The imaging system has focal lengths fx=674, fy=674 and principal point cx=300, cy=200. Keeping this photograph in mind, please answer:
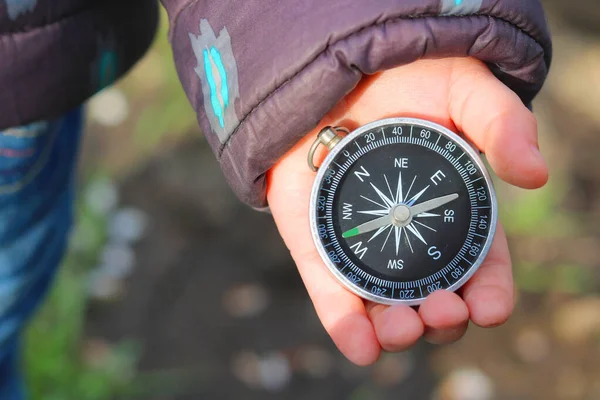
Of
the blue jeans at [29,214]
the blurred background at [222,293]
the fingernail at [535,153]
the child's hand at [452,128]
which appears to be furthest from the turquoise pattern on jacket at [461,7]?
the blurred background at [222,293]

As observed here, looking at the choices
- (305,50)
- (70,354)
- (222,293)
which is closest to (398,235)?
(305,50)

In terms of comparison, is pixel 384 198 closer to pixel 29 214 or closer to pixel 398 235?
pixel 398 235

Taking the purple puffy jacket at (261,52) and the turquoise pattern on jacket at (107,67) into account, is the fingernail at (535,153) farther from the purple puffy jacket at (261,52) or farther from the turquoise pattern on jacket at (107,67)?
the turquoise pattern on jacket at (107,67)

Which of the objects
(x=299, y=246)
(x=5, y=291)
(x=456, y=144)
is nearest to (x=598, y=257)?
(x=456, y=144)

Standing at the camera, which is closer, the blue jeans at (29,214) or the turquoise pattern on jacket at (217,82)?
the turquoise pattern on jacket at (217,82)

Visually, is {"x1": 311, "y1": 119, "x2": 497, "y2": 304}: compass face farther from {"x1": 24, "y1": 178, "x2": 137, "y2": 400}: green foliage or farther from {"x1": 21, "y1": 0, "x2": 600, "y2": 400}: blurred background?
{"x1": 24, "y1": 178, "x2": 137, "y2": 400}: green foliage

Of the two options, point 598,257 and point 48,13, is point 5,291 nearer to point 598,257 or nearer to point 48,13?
point 48,13

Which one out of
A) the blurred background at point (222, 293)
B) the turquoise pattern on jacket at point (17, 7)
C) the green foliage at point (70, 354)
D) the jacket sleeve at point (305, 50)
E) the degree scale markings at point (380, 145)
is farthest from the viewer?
the blurred background at point (222, 293)
